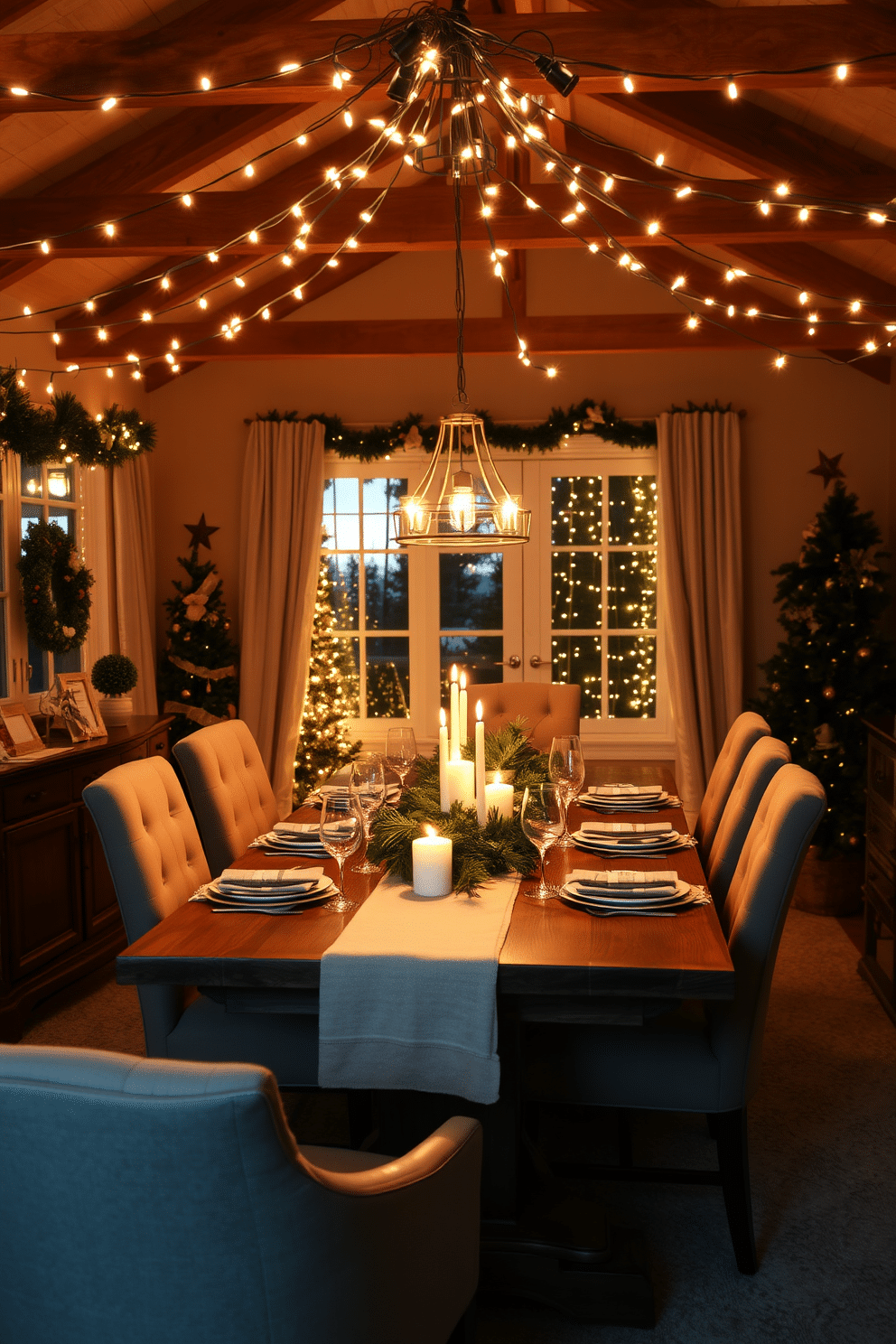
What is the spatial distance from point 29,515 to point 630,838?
125 inches

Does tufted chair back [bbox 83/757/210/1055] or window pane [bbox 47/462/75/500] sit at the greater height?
window pane [bbox 47/462/75/500]

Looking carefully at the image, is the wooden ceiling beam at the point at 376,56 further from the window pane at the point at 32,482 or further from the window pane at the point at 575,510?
the window pane at the point at 575,510

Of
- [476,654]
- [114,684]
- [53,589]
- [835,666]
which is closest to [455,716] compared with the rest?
[114,684]

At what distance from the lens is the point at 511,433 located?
586cm

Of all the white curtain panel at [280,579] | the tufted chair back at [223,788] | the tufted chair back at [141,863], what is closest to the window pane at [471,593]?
the white curtain panel at [280,579]

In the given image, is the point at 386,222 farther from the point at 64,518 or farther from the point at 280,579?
the point at 280,579

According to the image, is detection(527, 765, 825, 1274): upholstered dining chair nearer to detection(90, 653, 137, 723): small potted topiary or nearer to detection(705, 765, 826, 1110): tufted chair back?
detection(705, 765, 826, 1110): tufted chair back

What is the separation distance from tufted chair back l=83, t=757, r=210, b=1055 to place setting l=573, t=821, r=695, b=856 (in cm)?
104

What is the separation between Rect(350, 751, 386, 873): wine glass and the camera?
93.8 inches

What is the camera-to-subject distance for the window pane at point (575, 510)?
6.04 meters

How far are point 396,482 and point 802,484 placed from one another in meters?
2.27

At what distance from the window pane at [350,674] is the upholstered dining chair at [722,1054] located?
4062 mm

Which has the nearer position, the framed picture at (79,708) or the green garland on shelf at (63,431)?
the green garland on shelf at (63,431)

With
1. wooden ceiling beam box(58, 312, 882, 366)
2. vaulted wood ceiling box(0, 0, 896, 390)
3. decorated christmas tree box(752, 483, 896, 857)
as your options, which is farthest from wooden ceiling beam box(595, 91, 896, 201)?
decorated christmas tree box(752, 483, 896, 857)
